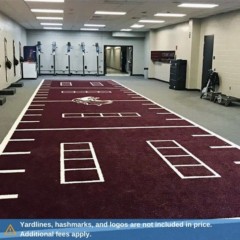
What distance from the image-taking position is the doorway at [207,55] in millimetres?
12148

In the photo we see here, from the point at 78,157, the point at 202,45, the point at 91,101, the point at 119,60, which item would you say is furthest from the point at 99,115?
the point at 119,60

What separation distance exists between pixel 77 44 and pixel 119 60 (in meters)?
7.65

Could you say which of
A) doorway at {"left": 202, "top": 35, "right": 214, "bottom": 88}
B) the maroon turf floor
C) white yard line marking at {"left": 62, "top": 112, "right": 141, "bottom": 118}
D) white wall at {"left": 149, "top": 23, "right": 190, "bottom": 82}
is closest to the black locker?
white wall at {"left": 149, "top": 23, "right": 190, "bottom": 82}

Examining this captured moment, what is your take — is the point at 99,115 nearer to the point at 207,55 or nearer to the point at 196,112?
the point at 196,112

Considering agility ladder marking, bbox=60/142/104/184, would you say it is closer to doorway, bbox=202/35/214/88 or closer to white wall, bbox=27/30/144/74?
doorway, bbox=202/35/214/88

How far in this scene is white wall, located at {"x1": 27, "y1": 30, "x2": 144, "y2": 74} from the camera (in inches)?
814

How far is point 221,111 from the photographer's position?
864cm

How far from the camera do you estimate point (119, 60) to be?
2822 cm

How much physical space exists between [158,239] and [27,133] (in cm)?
382

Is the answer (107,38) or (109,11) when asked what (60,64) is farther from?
(109,11)

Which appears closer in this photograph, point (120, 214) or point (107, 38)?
point (120, 214)

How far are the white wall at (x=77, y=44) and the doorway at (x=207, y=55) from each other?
9368mm

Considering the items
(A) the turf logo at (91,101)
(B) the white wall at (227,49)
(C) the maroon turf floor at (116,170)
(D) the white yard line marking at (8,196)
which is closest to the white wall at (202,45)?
(B) the white wall at (227,49)

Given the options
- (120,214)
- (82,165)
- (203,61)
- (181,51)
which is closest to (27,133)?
(82,165)
